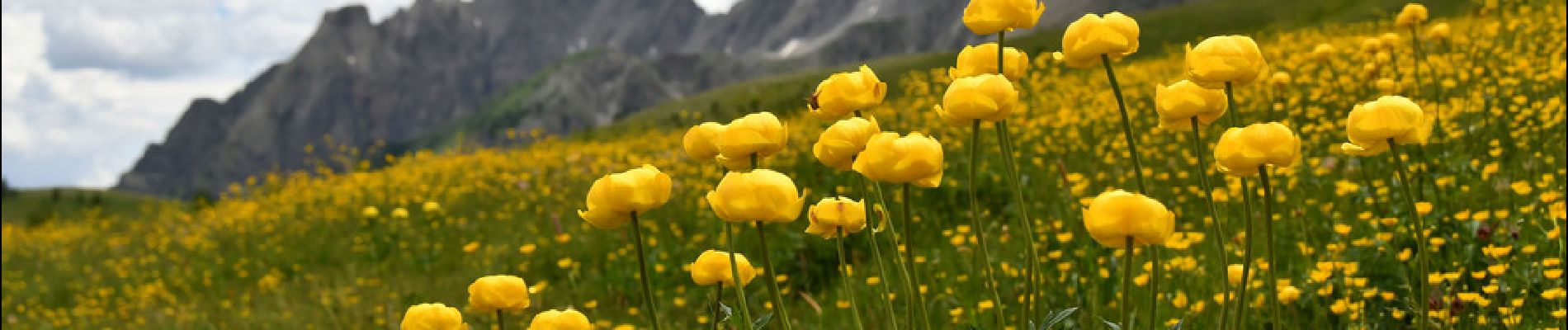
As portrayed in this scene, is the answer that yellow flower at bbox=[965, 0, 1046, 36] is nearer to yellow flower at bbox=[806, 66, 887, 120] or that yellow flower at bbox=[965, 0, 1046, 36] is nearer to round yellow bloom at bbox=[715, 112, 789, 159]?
yellow flower at bbox=[806, 66, 887, 120]

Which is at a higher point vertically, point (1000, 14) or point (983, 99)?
point (1000, 14)

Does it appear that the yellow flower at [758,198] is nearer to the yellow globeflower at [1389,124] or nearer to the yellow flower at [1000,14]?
the yellow flower at [1000,14]

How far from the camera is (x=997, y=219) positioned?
207 inches

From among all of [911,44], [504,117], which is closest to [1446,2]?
[911,44]

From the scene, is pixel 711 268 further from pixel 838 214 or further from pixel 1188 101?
pixel 1188 101

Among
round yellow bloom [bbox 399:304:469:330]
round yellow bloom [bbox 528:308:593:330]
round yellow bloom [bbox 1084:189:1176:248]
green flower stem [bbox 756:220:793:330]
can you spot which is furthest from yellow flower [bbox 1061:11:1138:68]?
round yellow bloom [bbox 399:304:469:330]

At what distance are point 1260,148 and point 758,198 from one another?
2.39 ft

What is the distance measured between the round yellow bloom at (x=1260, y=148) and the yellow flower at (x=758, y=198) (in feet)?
2.03

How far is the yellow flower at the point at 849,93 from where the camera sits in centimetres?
157

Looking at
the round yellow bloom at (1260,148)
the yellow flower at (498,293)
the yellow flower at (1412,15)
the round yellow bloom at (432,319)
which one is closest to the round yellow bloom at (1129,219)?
the round yellow bloom at (1260,148)

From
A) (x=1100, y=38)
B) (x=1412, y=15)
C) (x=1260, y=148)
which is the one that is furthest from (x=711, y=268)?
(x=1412, y=15)

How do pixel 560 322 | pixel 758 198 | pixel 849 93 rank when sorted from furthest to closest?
1. pixel 849 93
2. pixel 560 322
3. pixel 758 198

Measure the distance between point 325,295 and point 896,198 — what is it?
3884 mm

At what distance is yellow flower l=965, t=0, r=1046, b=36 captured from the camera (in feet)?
5.27
